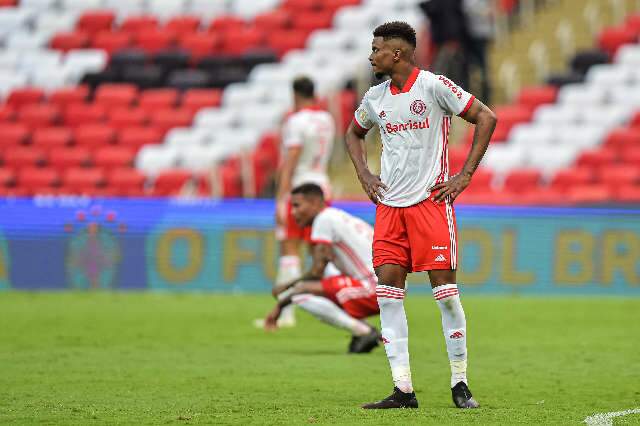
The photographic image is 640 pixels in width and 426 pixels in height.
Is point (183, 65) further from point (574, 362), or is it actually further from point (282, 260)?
point (574, 362)

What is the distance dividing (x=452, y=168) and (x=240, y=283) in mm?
3684

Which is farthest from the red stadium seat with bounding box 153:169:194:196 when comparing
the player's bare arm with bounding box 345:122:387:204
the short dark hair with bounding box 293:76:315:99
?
the player's bare arm with bounding box 345:122:387:204

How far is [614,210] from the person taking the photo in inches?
645

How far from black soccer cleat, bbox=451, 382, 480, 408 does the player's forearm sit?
3.93 ft

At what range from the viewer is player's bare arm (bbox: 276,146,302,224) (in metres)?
13.0

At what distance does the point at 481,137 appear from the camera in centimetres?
748

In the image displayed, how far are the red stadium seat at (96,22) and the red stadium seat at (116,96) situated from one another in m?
2.94

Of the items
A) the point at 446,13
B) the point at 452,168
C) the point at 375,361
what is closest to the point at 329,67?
the point at 446,13

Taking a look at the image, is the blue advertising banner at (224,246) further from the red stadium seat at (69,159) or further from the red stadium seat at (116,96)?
the red stadium seat at (116,96)

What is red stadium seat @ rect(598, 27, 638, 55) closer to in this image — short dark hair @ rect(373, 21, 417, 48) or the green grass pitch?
the green grass pitch

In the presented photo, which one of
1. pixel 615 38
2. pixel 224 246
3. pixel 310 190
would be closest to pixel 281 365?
pixel 310 190

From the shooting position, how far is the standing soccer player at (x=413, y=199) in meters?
7.59

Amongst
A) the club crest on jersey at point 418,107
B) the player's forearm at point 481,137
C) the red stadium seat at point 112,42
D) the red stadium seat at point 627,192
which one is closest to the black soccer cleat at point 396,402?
the player's forearm at point 481,137

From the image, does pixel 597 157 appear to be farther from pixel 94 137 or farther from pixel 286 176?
pixel 94 137
